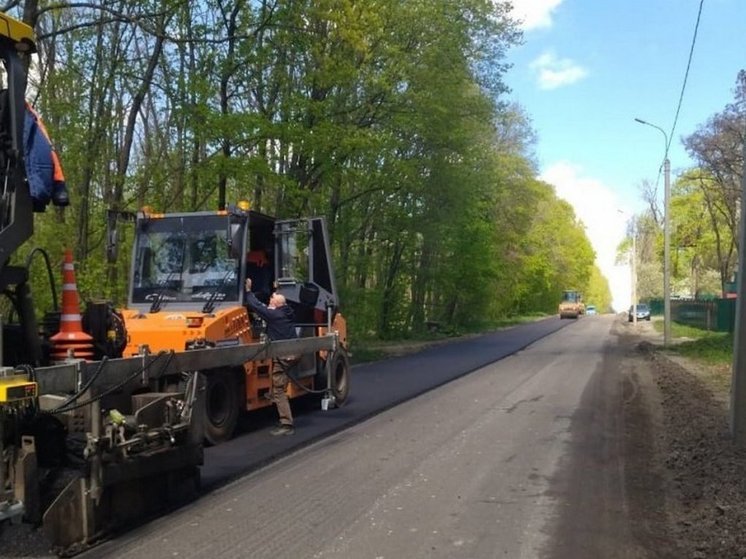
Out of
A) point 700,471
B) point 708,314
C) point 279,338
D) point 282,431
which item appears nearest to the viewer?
point 700,471

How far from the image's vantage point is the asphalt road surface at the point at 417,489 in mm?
5586

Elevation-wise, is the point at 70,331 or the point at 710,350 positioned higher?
the point at 70,331

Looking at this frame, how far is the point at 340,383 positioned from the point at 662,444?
17.6 feet

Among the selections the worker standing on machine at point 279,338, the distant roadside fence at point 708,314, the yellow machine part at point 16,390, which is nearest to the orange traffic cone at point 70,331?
the yellow machine part at point 16,390

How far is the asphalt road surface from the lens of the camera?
5586mm

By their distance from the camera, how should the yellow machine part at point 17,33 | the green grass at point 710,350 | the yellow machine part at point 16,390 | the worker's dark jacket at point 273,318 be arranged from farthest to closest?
1. the green grass at point 710,350
2. the worker's dark jacket at point 273,318
3. the yellow machine part at point 17,33
4. the yellow machine part at point 16,390

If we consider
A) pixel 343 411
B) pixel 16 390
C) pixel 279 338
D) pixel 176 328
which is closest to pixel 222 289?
pixel 279 338

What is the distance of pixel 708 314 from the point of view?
39.3 metres

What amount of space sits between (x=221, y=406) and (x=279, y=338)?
136 centimetres

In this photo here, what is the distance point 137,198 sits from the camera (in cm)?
1844

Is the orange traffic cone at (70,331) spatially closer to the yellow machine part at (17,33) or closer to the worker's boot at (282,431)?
the yellow machine part at (17,33)

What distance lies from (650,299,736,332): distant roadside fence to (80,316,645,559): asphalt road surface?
19835 mm

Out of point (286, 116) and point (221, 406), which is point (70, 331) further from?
point (286, 116)

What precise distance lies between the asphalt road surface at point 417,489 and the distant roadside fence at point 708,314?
65.1 ft
